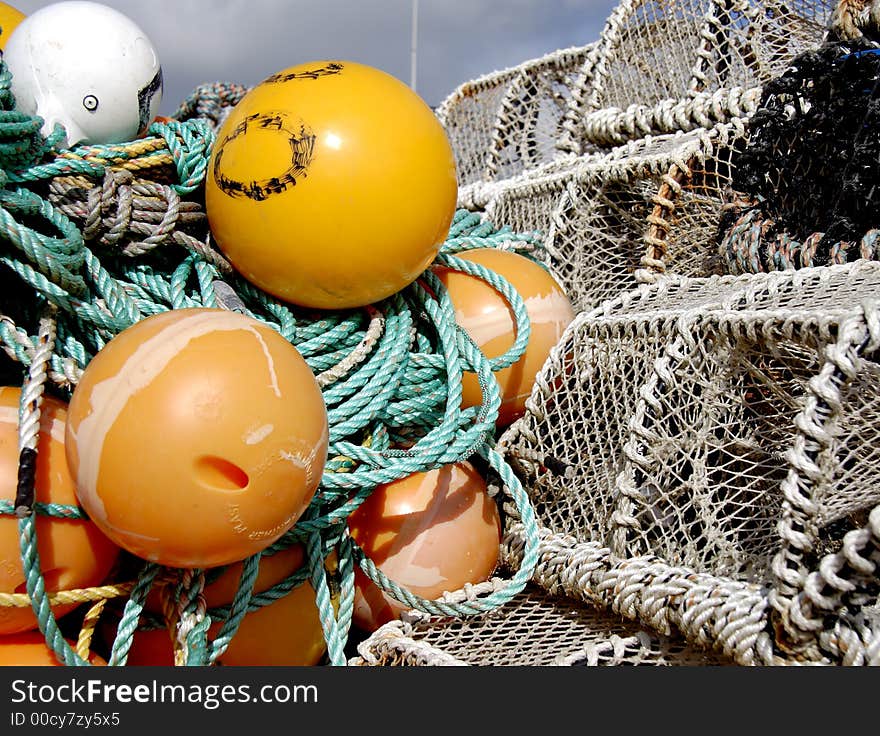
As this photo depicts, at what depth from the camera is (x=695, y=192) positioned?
1.87 meters

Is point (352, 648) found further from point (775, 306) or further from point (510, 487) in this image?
Result: point (775, 306)

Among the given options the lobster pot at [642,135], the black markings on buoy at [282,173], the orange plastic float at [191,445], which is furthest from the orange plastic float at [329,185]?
the lobster pot at [642,135]

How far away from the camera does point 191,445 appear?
A: 1.00 meters

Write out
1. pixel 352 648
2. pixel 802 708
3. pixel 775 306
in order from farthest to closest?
1. pixel 352 648
2. pixel 775 306
3. pixel 802 708

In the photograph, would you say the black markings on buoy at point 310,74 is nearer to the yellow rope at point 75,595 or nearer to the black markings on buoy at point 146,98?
the black markings on buoy at point 146,98

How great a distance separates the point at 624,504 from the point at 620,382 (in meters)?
0.23

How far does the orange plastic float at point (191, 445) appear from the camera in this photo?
39.6 inches

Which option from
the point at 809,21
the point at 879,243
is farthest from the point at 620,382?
the point at 809,21

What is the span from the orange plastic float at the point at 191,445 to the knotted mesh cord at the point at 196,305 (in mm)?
141

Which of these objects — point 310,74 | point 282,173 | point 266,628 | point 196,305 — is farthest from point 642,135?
point 266,628

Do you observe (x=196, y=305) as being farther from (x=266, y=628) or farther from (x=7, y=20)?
(x=7, y=20)

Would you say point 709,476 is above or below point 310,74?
below

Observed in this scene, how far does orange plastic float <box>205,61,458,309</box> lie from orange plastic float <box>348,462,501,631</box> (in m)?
0.36

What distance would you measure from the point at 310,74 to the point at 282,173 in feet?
0.71
